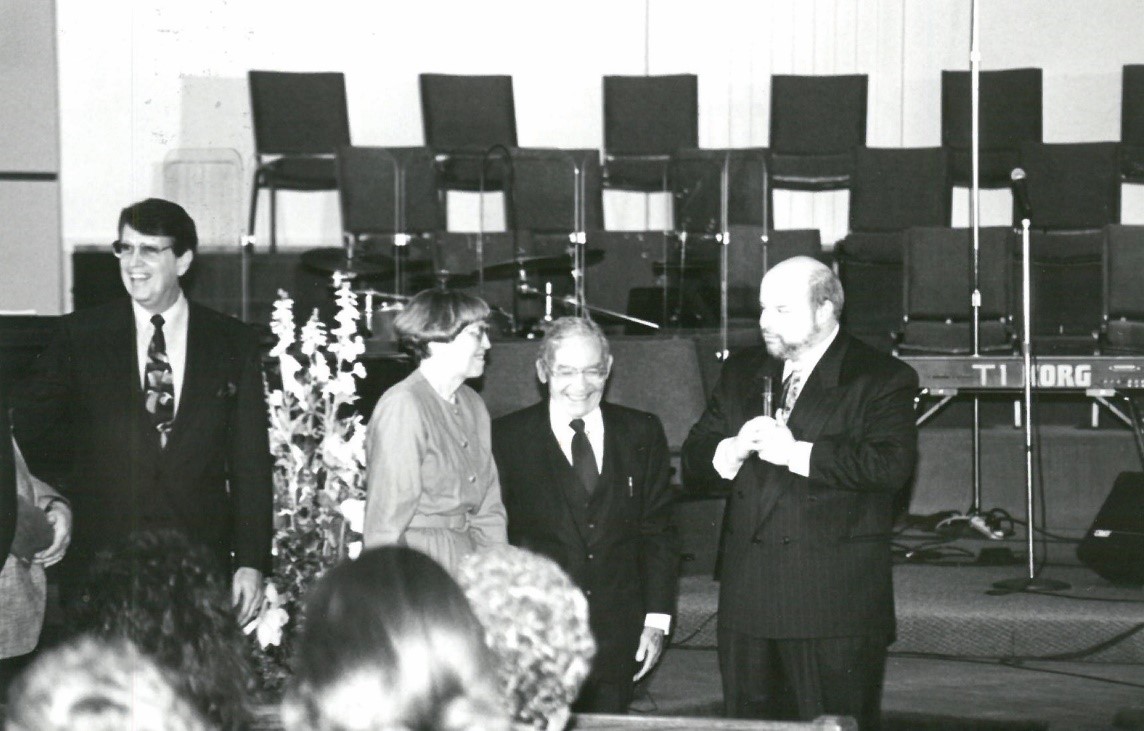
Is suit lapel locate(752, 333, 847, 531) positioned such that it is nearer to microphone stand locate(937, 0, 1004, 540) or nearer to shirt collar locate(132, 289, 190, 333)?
shirt collar locate(132, 289, 190, 333)

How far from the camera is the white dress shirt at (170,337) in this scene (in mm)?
3035

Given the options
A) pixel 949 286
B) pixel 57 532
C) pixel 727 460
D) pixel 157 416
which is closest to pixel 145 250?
pixel 157 416

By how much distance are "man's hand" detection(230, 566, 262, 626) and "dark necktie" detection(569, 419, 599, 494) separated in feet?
2.56

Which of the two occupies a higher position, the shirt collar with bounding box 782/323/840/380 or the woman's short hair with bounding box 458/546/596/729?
the shirt collar with bounding box 782/323/840/380

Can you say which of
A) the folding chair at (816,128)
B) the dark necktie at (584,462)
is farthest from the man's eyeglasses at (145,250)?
the folding chair at (816,128)

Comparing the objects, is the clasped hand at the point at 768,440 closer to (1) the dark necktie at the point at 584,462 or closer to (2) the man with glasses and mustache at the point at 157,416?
(1) the dark necktie at the point at 584,462

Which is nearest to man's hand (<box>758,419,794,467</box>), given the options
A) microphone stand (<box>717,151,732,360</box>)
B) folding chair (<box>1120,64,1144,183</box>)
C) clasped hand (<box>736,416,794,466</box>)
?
clasped hand (<box>736,416,794,466</box>)

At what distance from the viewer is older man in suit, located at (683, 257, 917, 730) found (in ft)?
10.3

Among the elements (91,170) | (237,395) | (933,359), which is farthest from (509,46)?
(237,395)

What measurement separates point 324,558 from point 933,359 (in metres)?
2.84

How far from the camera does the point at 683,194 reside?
23.0 ft

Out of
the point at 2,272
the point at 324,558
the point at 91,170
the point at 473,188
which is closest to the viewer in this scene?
the point at 324,558

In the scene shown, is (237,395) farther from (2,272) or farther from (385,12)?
(385,12)

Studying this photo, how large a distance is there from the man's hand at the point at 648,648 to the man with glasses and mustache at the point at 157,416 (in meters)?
0.86
